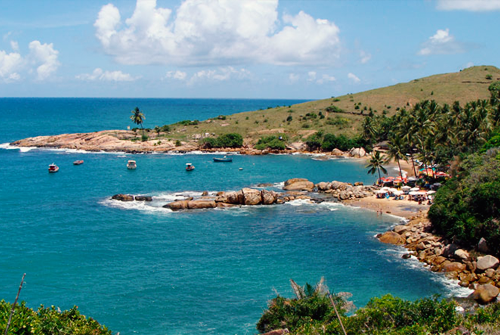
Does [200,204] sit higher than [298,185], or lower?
lower

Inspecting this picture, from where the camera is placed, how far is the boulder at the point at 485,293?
115ft

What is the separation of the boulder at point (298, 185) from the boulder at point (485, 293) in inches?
1638

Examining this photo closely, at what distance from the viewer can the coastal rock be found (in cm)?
4216

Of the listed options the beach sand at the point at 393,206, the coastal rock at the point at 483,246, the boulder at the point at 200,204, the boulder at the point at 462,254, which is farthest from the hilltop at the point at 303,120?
the boulder at the point at 462,254

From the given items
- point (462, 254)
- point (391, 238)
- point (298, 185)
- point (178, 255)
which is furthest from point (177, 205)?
point (462, 254)

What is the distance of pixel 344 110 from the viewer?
150625 mm

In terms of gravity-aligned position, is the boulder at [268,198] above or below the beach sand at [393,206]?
above

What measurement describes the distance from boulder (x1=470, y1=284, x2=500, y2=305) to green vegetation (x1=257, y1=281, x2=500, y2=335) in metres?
7.81

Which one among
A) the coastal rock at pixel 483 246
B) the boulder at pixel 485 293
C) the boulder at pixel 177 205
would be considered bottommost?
Answer: the boulder at pixel 485 293

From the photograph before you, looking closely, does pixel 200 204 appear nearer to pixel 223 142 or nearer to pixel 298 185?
pixel 298 185

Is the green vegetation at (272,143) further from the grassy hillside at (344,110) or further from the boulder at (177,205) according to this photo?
the boulder at (177,205)

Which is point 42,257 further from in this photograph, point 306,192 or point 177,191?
point 306,192

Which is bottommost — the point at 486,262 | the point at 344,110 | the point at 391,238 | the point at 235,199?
the point at 391,238

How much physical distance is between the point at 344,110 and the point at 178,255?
11564 centimetres
